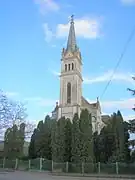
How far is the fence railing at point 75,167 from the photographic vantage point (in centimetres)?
3219

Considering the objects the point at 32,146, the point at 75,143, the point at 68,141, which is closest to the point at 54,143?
the point at 68,141

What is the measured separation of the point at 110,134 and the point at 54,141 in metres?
8.38

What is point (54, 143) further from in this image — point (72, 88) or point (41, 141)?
point (72, 88)

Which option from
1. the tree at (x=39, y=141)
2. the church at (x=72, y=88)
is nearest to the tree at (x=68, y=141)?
the tree at (x=39, y=141)

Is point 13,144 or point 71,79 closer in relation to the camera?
point 13,144

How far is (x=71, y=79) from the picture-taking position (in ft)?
254

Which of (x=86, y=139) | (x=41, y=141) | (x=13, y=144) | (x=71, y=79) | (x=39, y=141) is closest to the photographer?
(x=86, y=139)

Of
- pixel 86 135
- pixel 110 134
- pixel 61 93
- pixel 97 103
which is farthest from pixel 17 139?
pixel 97 103

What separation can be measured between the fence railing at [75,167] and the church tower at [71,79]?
115 feet

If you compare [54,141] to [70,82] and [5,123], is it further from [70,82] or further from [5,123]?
[70,82]

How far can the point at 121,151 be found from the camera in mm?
38031

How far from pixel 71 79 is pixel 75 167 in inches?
1727

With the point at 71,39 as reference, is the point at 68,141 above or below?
below

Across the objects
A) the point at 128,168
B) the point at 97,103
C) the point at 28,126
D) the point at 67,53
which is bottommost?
the point at 128,168
